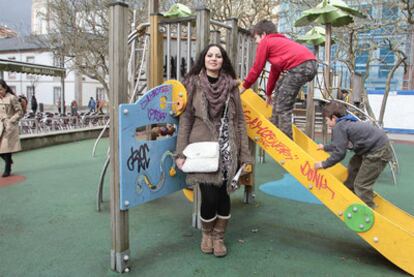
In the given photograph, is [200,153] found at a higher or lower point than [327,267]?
higher

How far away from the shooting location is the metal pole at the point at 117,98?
2.67 metres

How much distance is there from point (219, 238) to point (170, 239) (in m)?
0.57

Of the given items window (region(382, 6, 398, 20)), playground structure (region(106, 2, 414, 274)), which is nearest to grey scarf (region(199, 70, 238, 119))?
playground structure (region(106, 2, 414, 274))

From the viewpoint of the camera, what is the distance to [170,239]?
361 cm

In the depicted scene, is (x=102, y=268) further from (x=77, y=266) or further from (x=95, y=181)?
(x=95, y=181)

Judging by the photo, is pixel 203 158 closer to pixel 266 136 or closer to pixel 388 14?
pixel 266 136

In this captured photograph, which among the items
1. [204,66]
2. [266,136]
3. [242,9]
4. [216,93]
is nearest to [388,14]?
[242,9]

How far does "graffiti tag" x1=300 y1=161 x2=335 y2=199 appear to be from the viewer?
3.13 m

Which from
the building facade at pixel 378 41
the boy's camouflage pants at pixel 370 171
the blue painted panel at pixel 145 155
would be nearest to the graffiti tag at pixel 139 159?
the blue painted panel at pixel 145 155

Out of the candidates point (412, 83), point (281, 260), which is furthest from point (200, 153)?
point (412, 83)

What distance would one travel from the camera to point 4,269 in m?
2.90

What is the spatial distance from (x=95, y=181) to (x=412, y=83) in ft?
69.0

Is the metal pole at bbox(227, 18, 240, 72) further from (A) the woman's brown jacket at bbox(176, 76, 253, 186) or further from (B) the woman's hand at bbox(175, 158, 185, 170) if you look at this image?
(B) the woman's hand at bbox(175, 158, 185, 170)

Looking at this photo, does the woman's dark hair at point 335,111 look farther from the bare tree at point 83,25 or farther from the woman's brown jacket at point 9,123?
the bare tree at point 83,25
